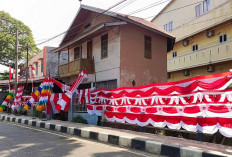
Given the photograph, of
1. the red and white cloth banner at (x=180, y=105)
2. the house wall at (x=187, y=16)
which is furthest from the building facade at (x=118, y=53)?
the house wall at (x=187, y=16)

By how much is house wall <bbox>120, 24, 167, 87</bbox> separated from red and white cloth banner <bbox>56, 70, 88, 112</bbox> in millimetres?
2293

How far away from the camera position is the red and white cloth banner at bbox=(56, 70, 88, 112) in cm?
1198

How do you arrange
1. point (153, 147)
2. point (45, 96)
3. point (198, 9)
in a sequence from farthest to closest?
point (198, 9) → point (45, 96) → point (153, 147)

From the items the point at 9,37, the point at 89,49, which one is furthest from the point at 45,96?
the point at 9,37

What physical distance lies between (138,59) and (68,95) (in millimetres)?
4835

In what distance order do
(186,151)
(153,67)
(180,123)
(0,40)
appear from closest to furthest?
(186,151), (180,123), (153,67), (0,40)

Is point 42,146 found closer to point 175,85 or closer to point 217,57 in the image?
point 175,85

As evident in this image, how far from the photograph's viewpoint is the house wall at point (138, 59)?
13102 millimetres

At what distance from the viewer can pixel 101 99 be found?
35.1 feet

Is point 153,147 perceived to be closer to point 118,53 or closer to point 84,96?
point 84,96

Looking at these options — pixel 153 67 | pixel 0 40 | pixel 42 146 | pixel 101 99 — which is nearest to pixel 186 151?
pixel 42 146

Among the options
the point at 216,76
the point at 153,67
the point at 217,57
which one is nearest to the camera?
the point at 216,76

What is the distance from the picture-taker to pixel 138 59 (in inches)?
547

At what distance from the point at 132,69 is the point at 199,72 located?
8676mm
